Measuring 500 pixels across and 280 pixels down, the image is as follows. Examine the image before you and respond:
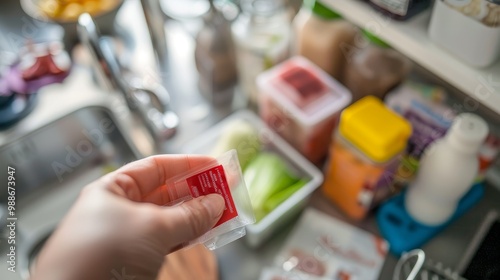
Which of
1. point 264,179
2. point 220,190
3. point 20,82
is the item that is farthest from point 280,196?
point 20,82

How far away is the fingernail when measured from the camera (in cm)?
46

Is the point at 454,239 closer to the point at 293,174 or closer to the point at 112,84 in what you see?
the point at 293,174

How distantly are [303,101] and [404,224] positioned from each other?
0.25m

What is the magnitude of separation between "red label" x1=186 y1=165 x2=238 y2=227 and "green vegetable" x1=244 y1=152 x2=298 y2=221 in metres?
0.22

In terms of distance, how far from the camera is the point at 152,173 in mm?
501

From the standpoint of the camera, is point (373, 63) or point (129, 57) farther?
point (129, 57)

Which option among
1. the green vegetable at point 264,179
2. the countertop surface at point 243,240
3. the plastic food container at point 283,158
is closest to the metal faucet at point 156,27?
the countertop surface at point 243,240

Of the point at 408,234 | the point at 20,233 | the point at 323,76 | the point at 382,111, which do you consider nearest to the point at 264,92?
the point at 323,76

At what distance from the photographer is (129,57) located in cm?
100

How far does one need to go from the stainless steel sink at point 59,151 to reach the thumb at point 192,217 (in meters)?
0.37

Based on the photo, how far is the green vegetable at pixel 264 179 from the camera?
2.34 ft

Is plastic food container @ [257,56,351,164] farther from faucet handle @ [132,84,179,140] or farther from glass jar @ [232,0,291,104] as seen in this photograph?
faucet handle @ [132,84,179,140]

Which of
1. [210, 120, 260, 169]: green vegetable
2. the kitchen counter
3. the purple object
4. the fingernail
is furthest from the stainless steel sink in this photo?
the fingernail

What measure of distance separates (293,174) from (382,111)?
0.18 metres
